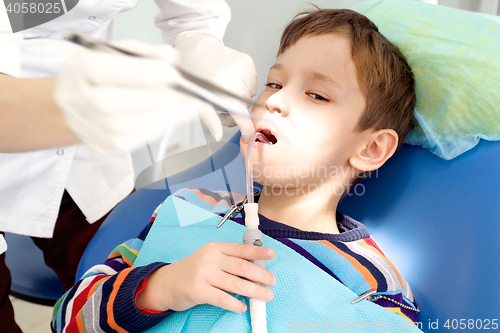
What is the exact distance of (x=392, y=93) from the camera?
0.80 metres

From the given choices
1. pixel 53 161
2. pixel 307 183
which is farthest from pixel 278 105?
pixel 53 161

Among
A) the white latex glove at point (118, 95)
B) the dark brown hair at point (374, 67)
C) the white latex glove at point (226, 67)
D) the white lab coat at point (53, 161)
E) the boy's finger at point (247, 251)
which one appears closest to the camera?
the white latex glove at point (118, 95)

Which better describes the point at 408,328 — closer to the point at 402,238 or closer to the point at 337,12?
the point at 402,238

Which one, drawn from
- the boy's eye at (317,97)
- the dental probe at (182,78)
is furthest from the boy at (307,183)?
the dental probe at (182,78)

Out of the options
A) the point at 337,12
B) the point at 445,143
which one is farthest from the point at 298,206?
the point at 337,12

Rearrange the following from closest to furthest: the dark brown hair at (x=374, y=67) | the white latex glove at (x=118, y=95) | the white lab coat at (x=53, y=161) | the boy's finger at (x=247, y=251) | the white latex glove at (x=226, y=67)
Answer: the white latex glove at (x=118, y=95), the boy's finger at (x=247, y=251), the white latex glove at (x=226, y=67), the dark brown hair at (x=374, y=67), the white lab coat at (x=53, y=161)

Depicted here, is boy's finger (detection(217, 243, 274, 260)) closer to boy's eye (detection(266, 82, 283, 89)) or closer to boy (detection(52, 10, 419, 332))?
boy (detection(52, 10, 419, 332))

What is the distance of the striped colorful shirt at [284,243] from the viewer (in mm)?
605

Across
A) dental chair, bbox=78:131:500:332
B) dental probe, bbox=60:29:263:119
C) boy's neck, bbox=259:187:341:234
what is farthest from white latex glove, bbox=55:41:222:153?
dental chair, bbox=78:131:500:332

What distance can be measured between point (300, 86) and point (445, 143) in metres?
0.36

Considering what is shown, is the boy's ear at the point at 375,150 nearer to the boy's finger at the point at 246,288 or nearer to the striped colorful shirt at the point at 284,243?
the striped colorful shirt at the point at 284,243

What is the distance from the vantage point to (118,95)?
0.89ft

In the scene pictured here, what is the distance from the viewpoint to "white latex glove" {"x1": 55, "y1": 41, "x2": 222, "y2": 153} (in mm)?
263

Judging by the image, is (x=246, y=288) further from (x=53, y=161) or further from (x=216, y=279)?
(x=53, y=161)
